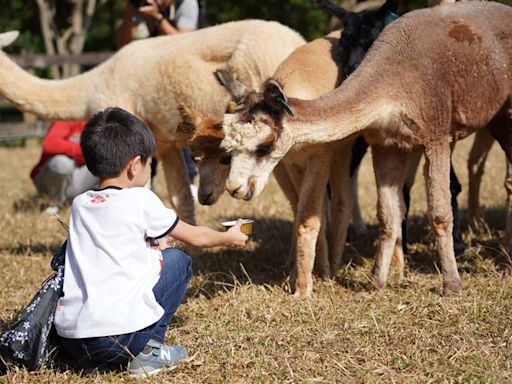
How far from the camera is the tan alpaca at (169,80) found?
555cm

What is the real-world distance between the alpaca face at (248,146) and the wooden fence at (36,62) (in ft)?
36.7

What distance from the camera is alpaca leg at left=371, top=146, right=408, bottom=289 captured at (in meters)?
4.87

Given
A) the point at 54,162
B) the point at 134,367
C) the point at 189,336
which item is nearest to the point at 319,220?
the point at 189,336

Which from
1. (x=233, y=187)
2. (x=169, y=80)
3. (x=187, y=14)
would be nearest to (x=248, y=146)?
(x=233, y=187)

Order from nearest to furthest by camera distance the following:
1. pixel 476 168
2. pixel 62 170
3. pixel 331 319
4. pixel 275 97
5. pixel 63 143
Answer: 1. pixel 275 97
2. pixel 331 319
3. pixel 476 168
4. pixel 62 170
5. pixel 63 143

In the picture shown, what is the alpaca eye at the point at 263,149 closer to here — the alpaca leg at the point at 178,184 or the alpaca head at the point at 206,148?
the alpaca head at the point at 206,148

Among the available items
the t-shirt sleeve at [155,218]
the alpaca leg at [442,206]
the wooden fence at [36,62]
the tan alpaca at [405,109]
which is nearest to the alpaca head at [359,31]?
the tan alpaca at [405,109]

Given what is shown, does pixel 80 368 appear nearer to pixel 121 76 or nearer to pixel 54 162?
pixel 121 76

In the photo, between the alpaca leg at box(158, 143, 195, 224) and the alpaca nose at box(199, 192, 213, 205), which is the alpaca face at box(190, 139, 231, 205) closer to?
the alpaca nose at box(199, 192, 213, 205)

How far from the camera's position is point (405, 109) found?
14.8ft

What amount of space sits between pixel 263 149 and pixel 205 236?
2.37 ft

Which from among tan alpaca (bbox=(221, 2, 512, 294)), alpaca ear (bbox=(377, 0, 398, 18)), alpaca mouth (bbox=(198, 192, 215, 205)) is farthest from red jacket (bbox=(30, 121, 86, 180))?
tan alpaca (bbox=(221, 2, 512, 294))

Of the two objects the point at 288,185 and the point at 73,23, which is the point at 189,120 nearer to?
the point at 288,185

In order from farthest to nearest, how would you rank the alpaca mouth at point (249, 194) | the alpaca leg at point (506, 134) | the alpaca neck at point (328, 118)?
1. the alpaca leg at point (506, 134)
2. the alpaca neck at point (328, 118)
3. the alpaca mouth at point (249, 194)
